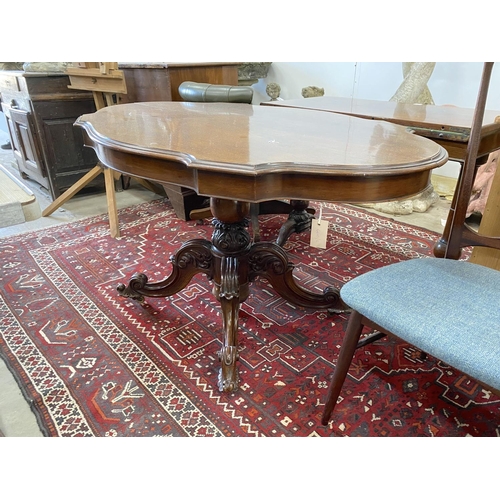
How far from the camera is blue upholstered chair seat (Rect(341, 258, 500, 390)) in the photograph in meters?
0.84

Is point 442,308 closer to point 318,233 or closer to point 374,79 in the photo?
point 318,233

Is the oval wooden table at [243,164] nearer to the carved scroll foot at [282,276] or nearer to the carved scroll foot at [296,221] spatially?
the carved scroll foot at [282,276]

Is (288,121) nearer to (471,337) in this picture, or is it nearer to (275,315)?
(275,315)

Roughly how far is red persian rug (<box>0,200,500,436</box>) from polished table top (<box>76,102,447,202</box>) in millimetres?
726

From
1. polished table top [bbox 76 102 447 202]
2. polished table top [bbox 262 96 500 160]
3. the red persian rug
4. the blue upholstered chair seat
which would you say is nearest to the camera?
the blue upholstered chair seat

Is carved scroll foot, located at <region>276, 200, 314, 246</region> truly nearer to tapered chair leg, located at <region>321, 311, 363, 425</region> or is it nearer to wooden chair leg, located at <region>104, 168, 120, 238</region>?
wooden chair leg, located at <region>104, 168, 120, 238</region>

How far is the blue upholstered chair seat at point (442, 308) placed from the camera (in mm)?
839

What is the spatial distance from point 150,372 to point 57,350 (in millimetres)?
404

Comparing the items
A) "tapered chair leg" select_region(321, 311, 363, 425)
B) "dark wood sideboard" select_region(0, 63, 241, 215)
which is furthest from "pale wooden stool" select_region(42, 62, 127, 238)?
"tapered chair leg" select_region(321, 311, 363, 425)

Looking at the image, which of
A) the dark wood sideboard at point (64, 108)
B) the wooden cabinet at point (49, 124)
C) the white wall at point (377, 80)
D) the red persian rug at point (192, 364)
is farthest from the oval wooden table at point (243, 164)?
the white wall at point (377, 80)

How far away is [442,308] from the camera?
37.7 inches

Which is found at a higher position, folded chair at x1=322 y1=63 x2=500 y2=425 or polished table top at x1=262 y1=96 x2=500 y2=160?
polished table top at x1=262 y1=96 x2=500 y2=160

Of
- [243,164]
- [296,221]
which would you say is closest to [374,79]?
[296,221]

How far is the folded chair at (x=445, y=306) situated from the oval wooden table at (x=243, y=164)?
23 cm
